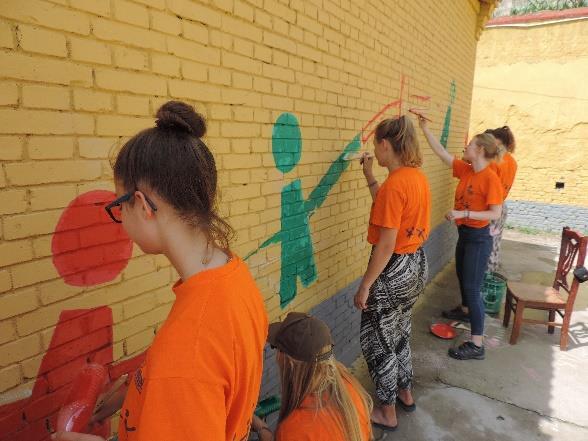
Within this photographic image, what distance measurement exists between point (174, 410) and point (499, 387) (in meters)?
3.65

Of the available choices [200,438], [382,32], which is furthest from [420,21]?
[200,438]

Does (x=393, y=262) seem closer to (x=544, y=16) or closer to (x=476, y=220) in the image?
(x=476, y=220)

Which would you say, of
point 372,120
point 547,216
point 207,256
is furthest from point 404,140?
point 547,216

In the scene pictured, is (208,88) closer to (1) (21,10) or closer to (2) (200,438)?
(1) (21,10)

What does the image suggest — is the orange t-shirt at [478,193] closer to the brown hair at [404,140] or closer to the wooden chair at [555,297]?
the wooden chair at [555,297]

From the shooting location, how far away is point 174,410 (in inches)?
35.7

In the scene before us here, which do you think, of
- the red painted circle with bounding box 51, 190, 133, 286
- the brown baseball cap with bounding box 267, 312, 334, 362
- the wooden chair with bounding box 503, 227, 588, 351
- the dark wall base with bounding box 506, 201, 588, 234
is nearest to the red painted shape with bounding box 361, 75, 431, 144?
the brown baseball cap with bounding box 267, 312, 334, 362

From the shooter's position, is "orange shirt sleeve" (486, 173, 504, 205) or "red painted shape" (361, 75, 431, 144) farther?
"orange shirt sleeve" (486, 173, 504, 205)

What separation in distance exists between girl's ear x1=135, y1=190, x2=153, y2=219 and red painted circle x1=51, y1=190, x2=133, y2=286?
605 millimetres

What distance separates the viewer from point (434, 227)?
638 cm

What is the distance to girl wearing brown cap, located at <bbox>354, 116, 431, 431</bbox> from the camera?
→ 8.67 feet

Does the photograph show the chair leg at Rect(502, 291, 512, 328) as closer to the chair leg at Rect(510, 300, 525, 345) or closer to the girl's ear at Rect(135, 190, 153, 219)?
the chair leg at Rect(510, 300, 525, 345)

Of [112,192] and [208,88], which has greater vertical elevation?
[208,88]

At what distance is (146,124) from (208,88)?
0.41 metres
